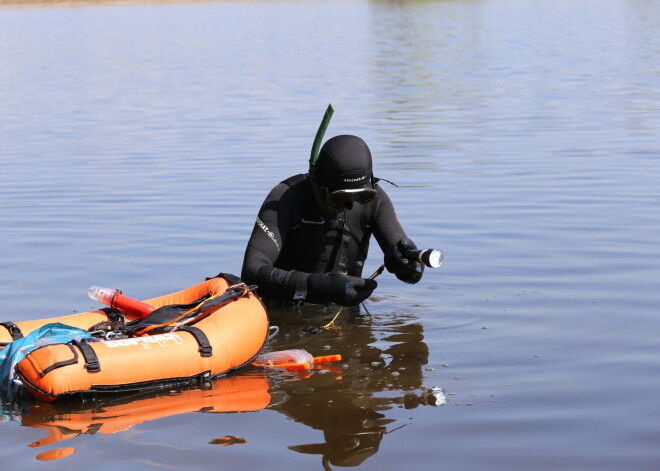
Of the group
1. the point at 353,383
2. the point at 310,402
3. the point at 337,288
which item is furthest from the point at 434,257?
the point at 310,402

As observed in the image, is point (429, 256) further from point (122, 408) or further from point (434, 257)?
point (122, 408)

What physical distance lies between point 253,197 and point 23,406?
5911 mm

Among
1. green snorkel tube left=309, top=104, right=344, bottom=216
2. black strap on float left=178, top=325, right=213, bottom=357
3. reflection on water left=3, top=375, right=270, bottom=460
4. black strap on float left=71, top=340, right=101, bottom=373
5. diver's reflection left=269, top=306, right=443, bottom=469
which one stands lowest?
diver's reflection left=269, top=306, right=443, bottom=469

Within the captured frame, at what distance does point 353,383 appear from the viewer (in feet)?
17.3

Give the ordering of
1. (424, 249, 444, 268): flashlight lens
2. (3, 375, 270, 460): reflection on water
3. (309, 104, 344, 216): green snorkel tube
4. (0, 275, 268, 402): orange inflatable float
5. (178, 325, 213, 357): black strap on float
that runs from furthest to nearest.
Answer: (309, 104, 344, 216): green snorkel tube < (424, 249, 444, 268): flashlight lens < (178, 325, 213, 357): black strap on float < (0, 275, 268, 402): orange inflatable float < (3, 375, 270, 460): reflection on water

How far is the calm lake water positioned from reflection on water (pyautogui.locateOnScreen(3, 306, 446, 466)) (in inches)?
0.6

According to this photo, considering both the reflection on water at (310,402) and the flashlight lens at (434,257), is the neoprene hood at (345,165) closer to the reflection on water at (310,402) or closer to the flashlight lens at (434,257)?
the flashlight lens at (434,257)

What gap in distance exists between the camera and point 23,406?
487 cm

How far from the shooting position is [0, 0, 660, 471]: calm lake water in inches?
178

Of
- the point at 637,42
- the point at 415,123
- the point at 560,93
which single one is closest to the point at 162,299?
the point at 415,123

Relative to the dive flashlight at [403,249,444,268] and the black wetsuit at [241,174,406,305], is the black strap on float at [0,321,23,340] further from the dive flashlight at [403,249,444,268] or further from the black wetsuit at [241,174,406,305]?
the dive flashlight at [403,249,444,268]

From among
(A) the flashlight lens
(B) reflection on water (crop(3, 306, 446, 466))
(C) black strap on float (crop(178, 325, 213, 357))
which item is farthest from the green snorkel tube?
(C) black strap on float (crop(178, 325, 213, 357))

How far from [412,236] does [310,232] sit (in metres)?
2.54

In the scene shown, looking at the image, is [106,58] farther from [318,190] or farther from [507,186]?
[318,190]
